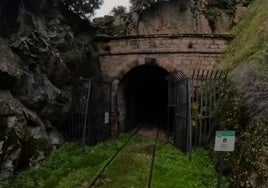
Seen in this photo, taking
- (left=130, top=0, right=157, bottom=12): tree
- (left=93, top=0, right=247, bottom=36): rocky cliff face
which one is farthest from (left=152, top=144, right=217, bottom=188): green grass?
(left=130, top=0, right=157, bottom=12): tree

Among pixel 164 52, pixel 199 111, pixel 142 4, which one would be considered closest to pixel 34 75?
pixel 199 111

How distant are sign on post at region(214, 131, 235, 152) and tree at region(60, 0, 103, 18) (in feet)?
40.6

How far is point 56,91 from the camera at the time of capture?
518 inches

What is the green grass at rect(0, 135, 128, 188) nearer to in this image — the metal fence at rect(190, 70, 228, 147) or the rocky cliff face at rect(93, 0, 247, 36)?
the metal fence at rect(190, 70, 228, 147)

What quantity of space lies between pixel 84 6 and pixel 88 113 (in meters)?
7.38

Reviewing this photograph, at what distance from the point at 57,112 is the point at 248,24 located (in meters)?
9.04

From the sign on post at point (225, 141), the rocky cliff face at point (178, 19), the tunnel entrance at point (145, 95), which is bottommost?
the sign on post at point (225, 141)

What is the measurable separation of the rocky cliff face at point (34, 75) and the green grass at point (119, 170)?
54 centimetres

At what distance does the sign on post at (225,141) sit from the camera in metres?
7.06

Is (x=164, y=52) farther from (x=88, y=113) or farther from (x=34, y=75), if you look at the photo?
(x=34, y=75)

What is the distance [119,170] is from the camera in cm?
980

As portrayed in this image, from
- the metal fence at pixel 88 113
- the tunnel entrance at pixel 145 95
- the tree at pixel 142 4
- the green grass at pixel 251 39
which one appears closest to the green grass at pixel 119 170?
the metal fence at pixel 88 113

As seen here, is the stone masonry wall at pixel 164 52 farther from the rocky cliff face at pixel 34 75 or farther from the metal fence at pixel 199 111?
the metal fence at pixel 199 111

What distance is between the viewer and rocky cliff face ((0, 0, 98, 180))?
33.1 feet
